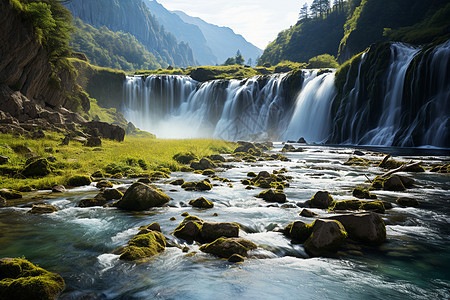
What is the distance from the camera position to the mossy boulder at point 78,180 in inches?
494

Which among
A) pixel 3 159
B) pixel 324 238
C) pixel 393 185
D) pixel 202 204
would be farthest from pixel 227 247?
pixel 3 159

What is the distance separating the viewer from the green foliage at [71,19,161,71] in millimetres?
151125

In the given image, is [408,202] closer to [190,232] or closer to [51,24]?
[190,232]

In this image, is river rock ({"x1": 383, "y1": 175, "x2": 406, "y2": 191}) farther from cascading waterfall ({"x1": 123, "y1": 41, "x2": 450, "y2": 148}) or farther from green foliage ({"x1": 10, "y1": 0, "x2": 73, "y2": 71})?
green foliage ({"x1": 10, "y1": 0, "x2": 73, "y2": 71})

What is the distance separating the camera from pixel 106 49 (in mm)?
167375

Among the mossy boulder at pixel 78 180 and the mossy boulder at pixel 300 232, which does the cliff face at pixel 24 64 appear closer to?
the mossy boulder at pixel 78 180

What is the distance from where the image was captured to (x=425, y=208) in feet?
30.7

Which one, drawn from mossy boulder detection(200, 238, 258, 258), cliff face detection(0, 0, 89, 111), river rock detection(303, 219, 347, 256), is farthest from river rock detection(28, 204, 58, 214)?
cliff face detection(0, 0, 89, 111)

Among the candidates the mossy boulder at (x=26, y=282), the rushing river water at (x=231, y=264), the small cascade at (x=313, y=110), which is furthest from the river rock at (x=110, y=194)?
the small cascade at (x=313, y=110)

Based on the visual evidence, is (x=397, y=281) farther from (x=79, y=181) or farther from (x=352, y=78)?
(x=352, y=78)

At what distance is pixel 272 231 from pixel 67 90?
1440 inches

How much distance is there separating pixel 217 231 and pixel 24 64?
2689 centimetres

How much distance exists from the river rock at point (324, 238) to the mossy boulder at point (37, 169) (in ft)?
41.0

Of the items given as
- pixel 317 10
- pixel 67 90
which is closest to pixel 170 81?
pixel 67 90
